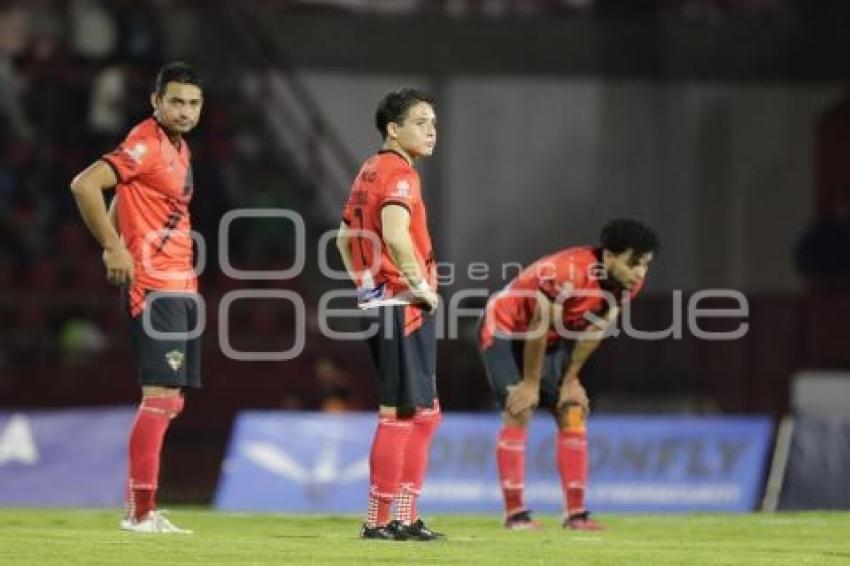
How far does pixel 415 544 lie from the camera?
10641mm

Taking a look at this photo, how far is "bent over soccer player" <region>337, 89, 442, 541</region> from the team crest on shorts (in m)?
0.98

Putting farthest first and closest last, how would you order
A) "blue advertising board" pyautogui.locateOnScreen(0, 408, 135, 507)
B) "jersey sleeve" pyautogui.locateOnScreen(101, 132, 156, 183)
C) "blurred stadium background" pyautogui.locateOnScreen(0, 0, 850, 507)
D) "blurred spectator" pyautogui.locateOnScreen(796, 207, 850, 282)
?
1. "blurred spectator" pyautogui.locateOnScreen(796, 207, 850, 282)
2. "blurred stadium background" pyautogui.locateOnScreen(0, 0, 850, 507)
3. "blue advertising board" pyautogui.locateOnScreen(0, 408, 135, 507)
4. "jersey sleeve" pyautogui.locateOnScreen(101, 132, 156, 183)

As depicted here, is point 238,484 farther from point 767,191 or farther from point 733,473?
point 767,191

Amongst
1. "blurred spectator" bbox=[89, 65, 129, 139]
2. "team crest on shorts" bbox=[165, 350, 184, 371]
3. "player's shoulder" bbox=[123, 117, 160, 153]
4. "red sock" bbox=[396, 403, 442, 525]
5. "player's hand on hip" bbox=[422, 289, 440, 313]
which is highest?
"blurred spectator" bbox=[89, 65, 129, 139]

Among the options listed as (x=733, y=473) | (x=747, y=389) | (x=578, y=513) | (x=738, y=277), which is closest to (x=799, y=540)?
(x=578, y=513)

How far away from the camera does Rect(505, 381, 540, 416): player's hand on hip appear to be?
12859 millimetres

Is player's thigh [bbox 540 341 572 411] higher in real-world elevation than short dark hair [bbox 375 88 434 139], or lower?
lower

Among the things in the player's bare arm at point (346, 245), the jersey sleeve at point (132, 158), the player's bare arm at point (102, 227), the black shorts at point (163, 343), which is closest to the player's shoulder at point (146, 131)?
the jersey sleeve at point (132, 158)

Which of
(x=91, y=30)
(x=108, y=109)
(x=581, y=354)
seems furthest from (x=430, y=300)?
(x=91, y=30)

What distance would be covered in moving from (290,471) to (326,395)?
7.41ft

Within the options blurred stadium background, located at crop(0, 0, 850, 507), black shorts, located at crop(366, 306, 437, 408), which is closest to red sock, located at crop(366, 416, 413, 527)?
black shorts, located at crop(366, 306, 437, 408)

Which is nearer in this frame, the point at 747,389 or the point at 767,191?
the point at 747,389

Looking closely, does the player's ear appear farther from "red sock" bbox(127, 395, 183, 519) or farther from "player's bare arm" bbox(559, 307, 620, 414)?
"player's bare arm" bbox(559, 307, 620, 414)

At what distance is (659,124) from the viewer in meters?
26.8
